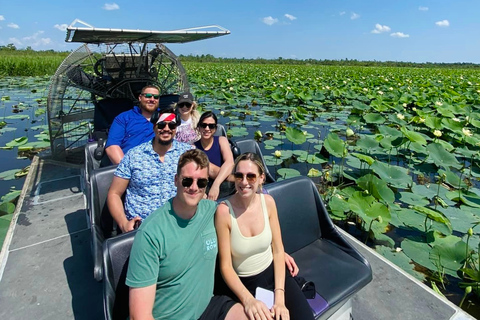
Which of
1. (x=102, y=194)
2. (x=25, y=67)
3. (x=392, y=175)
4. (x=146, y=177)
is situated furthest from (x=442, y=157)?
(x=25, y=67)

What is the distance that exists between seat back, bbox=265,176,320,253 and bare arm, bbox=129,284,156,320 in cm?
104

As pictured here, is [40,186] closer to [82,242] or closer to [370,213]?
[82,242]

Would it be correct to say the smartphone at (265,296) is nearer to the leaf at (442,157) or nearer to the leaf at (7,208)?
the leaf at (7,208)

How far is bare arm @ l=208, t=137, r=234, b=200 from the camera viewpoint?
8.06 feet

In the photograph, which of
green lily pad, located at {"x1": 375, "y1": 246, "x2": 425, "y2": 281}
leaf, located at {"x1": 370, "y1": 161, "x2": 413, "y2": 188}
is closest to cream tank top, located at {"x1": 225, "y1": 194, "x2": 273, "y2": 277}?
green lily pad, located at {"x1": 375, "y1": 246, "x2": 425, "y2": 281}

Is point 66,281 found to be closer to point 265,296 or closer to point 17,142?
point 265,296

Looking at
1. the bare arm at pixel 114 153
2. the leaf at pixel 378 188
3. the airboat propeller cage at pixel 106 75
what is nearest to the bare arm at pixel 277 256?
the bare arm at pixel 114 153

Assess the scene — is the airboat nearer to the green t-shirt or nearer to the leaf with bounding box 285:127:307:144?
the green t-shirt

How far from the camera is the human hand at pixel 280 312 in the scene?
4.54 feet

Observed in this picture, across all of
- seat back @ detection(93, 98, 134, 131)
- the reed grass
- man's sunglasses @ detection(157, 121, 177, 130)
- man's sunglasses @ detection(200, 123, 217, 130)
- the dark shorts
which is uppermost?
the reed grass

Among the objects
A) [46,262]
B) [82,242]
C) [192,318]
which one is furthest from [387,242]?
[46,262]

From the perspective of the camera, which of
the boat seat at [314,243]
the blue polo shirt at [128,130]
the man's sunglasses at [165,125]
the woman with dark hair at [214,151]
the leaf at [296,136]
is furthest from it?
the leaf at [296,136]

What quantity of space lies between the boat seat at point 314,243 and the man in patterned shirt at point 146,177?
2.38 ft

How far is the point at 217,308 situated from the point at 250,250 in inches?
12.4
